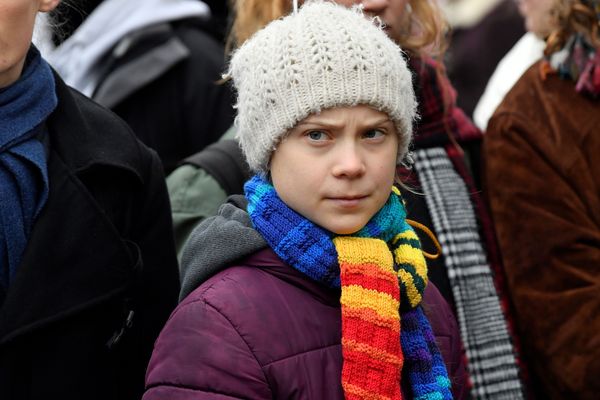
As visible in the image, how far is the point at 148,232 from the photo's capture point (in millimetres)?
2994

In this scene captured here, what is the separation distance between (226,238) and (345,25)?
1.73ft

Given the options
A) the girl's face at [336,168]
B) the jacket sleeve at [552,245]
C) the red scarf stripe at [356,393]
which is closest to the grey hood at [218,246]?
the girl's face at [336,168]

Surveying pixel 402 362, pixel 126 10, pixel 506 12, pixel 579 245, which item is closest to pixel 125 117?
pixel 126 10

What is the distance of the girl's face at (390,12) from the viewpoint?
3.19m

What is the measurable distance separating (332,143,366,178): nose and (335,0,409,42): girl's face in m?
0.71

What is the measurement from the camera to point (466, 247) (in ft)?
11.2

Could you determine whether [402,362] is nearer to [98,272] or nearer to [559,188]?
[98,272]

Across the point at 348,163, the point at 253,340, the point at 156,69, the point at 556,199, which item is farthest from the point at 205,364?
the point at 156,69

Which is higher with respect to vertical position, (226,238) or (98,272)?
(226,238)

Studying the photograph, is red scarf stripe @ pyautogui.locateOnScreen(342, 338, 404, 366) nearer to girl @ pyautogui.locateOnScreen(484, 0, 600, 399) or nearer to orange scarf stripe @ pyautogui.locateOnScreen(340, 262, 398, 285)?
orange scarf stripe @ pyautogui.locateOnScreen(340, 262, 398, 285)

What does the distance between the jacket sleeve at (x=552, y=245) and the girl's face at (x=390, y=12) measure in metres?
0.43

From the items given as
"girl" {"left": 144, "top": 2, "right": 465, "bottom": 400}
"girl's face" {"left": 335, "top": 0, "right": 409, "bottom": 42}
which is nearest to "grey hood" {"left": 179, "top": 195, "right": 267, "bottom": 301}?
"girl" {"left": 144, "top": 2, "right": 465, "bottom": 400}

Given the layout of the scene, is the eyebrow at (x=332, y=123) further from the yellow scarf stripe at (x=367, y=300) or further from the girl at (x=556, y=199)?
the girl at (x=556, y=199)

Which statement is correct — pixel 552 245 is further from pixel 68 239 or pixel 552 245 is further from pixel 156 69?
pixel 156 69
